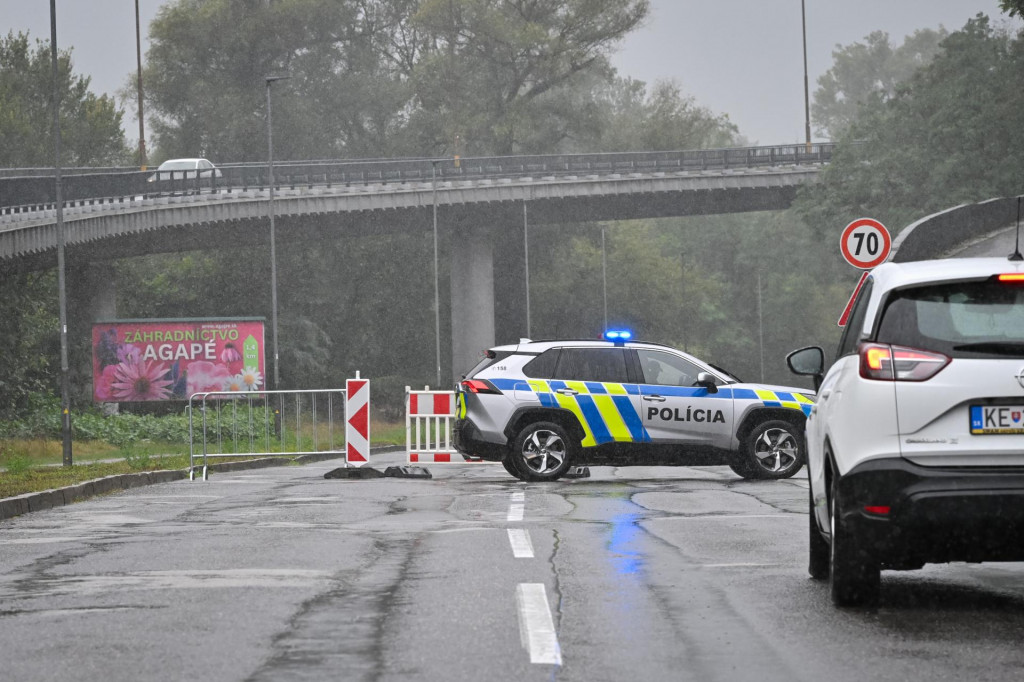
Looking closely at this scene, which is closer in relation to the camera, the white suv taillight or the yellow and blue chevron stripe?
the white suv taillight

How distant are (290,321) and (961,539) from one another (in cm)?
7297

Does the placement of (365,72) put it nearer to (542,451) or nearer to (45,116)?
(45,116)

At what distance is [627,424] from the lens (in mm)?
19781

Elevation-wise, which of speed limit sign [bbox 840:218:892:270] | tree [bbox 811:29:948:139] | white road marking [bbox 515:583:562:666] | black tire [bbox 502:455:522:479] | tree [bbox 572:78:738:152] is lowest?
black tire [bbox 502:455:522:479]

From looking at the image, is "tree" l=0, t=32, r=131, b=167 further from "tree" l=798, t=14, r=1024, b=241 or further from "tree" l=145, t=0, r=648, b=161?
"tree" l=798, t=14, r=1024, b=241

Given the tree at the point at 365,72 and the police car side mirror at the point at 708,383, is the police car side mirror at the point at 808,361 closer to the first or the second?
the police car side mirror at the point at 708,383

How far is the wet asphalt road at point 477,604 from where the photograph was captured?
21.1 feet

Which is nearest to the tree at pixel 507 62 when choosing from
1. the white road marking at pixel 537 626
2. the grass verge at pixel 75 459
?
the grass verge at pixel 75 459

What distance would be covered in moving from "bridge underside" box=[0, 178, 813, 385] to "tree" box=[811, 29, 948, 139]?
83.5 metres

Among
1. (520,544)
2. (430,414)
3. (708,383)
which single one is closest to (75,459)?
(430,414)

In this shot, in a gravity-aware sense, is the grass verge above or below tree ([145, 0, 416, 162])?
below

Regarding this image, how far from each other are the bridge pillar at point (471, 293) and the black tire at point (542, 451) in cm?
5630

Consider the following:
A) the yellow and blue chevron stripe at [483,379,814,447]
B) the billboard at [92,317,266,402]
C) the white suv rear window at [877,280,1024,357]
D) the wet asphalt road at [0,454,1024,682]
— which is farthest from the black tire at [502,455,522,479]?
the billboard at [92,317,266,402]

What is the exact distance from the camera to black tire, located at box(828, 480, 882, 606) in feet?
25.4
